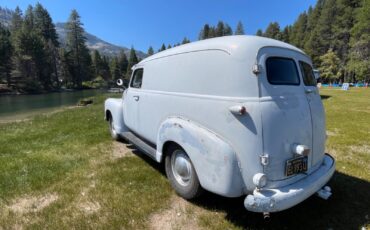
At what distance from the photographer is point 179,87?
3.76 meters

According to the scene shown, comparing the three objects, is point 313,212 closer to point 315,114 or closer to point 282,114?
point 315,114

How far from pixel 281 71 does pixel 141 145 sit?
10.0ft

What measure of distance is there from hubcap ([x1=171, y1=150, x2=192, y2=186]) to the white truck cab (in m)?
0.02

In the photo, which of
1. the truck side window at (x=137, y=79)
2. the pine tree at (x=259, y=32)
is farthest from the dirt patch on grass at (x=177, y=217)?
the pine tree at (x=259, y=32)

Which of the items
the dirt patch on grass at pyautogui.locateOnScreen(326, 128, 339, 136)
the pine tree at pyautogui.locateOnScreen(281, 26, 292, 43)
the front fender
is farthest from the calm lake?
the pine tree at pyautogui.locateOnScreen(281, 26, 292, 43)

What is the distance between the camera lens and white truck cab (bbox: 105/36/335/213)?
2.78 meters

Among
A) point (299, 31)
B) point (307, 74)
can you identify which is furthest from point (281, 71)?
point (299, 31)

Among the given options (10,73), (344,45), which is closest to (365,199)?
(10,73)

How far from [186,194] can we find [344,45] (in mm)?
71046

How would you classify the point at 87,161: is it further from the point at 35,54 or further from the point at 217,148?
the point at 35,54

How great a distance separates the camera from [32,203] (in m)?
3.75

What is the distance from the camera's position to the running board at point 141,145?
175 inches

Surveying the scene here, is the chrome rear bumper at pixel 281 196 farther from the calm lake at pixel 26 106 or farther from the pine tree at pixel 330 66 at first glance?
the pine tree at pixel 330 66

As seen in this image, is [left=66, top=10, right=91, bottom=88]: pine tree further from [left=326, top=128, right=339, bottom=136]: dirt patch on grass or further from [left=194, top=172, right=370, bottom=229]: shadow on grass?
[left=194, top=172, right=370, bottom=229]: shadow on grass
